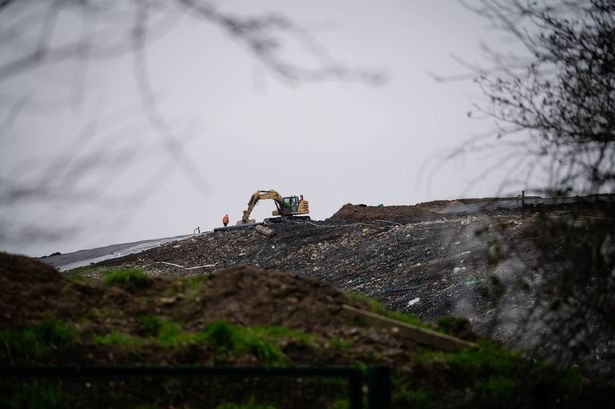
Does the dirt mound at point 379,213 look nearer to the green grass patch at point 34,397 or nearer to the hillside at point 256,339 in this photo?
the hillside at point 256,339

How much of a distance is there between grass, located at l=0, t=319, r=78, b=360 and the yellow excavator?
23912 millimetres

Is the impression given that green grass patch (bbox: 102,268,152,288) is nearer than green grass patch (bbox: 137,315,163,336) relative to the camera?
No

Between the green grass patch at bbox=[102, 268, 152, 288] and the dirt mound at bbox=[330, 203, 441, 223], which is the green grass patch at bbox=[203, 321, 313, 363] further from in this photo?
the dirt mound at bbox=[330, 203, 441, 223]

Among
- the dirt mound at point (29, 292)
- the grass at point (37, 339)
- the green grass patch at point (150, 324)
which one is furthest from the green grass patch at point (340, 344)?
the dirt mound at point (29, 292)

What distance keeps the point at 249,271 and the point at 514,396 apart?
2.78 metres

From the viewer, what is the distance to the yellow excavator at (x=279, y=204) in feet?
94.0

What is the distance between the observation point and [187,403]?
412 centimetres

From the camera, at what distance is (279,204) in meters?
28.8

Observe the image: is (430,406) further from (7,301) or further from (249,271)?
(7,301)

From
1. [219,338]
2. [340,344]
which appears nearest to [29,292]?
[219,338]

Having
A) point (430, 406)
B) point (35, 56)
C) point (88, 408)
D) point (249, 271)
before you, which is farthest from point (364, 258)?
point (35, 56)

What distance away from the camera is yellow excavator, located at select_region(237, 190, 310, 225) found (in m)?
28.7

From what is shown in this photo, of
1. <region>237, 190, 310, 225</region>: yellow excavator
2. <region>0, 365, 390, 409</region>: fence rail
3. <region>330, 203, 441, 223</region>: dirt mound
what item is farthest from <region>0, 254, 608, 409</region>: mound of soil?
<region>237, 190, 310, 225</region>: yellow excavator

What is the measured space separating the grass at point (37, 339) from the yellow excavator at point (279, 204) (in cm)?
2391
